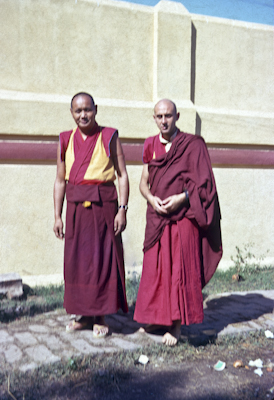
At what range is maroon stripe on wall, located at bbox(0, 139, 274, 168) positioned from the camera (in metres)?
5.58

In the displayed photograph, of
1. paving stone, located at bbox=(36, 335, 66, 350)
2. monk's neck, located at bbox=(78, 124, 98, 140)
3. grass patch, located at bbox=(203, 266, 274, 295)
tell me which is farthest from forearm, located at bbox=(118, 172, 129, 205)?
grass patch, located at bbox=(203, 266, 274, 295)

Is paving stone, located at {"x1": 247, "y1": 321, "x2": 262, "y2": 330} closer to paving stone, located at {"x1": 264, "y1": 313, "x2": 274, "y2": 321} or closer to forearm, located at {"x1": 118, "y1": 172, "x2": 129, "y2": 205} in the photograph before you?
paving stone, located at {"x1": 264, "y1": 313, "x2": 274, "y2": 321}

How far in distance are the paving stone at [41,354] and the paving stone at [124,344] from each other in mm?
565

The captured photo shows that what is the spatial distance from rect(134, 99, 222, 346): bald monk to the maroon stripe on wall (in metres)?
2.28

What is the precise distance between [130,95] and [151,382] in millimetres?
4214

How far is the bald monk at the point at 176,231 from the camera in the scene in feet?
12.0

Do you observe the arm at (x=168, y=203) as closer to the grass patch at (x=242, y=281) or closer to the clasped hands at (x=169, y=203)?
the clasped hands at (x=169, y=203)

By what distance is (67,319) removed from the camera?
14.4 feet

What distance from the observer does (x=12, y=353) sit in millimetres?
3436

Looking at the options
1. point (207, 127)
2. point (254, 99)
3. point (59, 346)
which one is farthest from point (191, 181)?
point (254, 99)

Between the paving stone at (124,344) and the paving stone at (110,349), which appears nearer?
the paving stone at (110,349)

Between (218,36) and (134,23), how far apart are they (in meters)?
1.43

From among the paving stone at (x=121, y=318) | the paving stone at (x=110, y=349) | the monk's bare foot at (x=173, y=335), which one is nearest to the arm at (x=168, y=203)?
the monk's bare foot at (x=173, y=335)

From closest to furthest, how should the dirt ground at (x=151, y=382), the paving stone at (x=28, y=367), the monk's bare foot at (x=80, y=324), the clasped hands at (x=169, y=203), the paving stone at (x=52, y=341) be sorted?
the dirt ground at (x=151, y=382), the paving stone at (x=28, y=367), the paving stone at (x=52, y=341), the clasped hands at (x=169, y=203), the monk's bare foot at (x=80, y=324)
